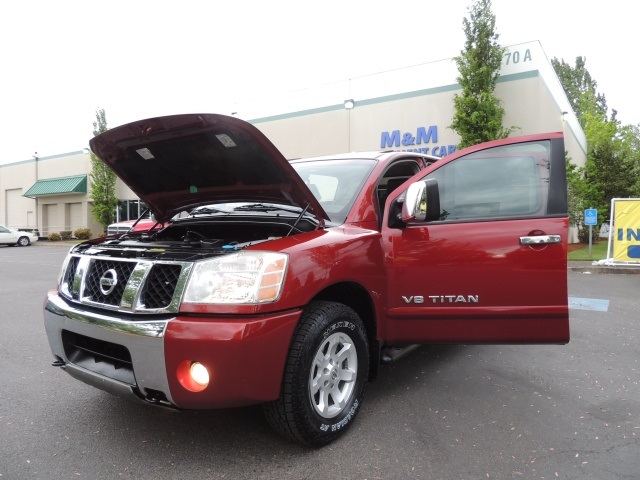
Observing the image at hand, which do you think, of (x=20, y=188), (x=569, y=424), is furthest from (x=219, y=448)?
(x=20, y=188)

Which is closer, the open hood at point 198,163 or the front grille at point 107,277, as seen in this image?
the front grille at point 107,277

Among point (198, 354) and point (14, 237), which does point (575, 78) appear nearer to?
point (14, 237)

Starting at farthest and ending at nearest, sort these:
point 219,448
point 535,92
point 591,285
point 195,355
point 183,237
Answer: point 535,92 < point 591,285 < point 183,237 < point 219,448 < point 195,355

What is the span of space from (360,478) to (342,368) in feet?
2.07

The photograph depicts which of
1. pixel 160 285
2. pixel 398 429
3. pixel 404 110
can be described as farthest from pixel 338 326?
pixel 404 110

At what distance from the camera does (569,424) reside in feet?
9.41

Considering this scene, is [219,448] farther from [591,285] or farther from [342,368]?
[591,285]

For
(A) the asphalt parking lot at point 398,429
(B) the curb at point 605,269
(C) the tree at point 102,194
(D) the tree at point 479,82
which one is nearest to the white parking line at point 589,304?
(A) the asphalt parking lot at point 398,429

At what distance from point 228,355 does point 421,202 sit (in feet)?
5.29

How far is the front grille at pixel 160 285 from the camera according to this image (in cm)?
228

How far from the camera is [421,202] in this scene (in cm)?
303

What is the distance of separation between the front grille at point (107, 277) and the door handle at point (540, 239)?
237cm

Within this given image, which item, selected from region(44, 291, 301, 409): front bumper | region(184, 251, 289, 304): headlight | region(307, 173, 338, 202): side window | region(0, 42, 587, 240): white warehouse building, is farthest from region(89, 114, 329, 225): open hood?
region(0, 42, 587, 240): white warehouse building

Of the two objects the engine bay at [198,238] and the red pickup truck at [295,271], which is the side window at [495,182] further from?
the engine bay at [198,238]
